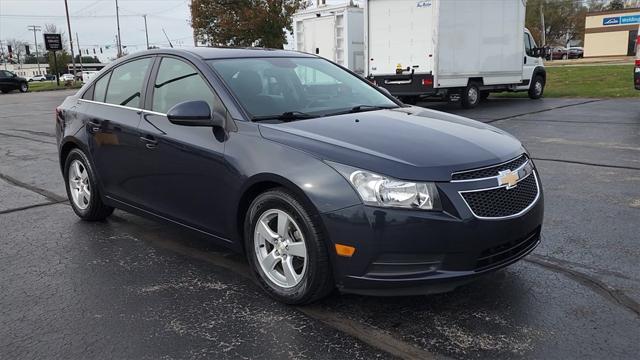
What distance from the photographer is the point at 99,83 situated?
5508 millimetres

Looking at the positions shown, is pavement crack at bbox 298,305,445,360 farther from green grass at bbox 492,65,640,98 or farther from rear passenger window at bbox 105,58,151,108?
green grass at bbox 492,65,640,98

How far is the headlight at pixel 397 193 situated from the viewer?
307 centimetres

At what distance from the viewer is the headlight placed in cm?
307

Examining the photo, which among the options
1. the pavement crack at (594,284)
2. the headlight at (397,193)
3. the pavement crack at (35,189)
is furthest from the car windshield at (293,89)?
the pavement crack at (35,189)

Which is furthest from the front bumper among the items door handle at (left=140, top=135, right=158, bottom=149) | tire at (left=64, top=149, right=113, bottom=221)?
tire at (left=64, top=149, right=113, bottom=221)

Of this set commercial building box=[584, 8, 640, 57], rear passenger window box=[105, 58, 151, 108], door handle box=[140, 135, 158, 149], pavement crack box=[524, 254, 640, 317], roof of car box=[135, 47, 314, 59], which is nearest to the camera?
pavement crack box=[524, 254, 640, 317]

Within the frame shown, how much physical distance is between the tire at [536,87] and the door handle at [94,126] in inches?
630

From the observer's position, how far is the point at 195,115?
3.80 metres

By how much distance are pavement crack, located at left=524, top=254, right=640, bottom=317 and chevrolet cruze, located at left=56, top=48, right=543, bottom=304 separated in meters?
0.54

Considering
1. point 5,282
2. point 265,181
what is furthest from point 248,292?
point 5,282

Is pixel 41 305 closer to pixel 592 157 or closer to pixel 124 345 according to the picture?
pixel 124 345

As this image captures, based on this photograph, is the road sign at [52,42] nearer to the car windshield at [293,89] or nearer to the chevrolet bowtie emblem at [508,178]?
the car windshield at [293,89]

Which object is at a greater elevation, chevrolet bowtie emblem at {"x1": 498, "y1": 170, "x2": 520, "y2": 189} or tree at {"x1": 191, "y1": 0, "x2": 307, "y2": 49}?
tree at {"x1": 191, "y1": 0, "x2": 307, "y2": 49}

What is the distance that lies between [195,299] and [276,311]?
586mm
